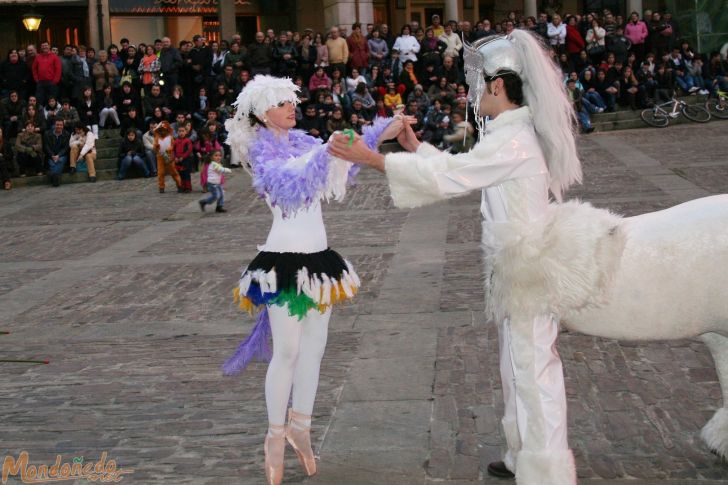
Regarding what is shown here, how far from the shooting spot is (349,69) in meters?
25.1

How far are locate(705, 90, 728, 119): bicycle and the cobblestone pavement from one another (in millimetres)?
12992

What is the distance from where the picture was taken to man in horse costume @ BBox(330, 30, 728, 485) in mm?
4141

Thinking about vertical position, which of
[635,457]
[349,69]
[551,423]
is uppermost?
[349,69]

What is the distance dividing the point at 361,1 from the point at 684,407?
25.1 m

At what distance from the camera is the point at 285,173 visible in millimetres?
4723

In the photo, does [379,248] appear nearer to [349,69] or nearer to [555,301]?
[555,301]

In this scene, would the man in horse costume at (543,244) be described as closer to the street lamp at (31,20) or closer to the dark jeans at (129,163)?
Answer: the dark jeans at (129,163)

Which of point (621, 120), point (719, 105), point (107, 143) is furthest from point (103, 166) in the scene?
point (719, 105)

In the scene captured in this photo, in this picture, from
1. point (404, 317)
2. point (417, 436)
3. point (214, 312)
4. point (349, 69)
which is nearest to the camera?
point (417, 436)

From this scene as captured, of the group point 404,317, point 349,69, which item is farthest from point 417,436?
point 349,69

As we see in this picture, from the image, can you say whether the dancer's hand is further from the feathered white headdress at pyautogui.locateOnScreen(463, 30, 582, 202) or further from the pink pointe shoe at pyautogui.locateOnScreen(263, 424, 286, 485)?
the pink pointe shoe at pyautogui.locateOnScreen(263, 424, 286, 485)

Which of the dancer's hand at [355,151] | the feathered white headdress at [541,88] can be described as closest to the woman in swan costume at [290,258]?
the dancer's hand at [355,151]

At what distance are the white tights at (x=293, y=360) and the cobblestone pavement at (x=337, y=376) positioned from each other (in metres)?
0.39

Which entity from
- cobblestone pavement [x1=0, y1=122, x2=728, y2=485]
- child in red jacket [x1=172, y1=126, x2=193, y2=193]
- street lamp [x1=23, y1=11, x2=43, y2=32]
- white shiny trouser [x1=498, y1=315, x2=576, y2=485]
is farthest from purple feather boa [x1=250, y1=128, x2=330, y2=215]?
street lamp [x1=23, y1=11, x2=43, y2=32]
